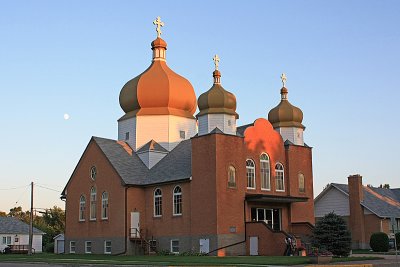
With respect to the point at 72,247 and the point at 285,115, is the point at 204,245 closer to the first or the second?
the point at 285,115

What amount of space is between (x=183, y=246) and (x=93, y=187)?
1070 centimetres

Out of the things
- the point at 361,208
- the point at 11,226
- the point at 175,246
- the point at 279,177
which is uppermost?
the point at 279,177

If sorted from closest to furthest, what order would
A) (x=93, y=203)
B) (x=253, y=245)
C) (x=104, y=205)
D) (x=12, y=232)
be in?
(x=253, y=245) → (x=104, y=205) → (x=93, y=203) → (x=12, y=232)

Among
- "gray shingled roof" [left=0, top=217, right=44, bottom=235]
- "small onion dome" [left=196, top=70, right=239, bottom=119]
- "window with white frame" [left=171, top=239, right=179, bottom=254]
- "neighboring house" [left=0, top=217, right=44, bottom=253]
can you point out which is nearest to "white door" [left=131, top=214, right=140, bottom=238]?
"window with white frame" [left=171, top=239, right=179, bottom=254]

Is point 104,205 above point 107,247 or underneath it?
above

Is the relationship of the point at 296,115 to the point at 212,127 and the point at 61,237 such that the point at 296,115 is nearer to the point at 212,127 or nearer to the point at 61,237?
the point at 212,127

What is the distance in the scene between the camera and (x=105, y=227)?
4759 cm

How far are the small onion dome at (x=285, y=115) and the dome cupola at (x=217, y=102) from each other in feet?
20.0

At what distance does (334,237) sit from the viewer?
34125 mm

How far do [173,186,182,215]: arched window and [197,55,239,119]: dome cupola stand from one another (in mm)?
5693

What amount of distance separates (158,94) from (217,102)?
10161mm

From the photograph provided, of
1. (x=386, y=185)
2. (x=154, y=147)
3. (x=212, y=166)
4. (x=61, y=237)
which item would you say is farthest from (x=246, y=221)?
(x=386, y=185)

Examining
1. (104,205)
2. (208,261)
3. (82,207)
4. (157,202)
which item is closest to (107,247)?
(104,205)

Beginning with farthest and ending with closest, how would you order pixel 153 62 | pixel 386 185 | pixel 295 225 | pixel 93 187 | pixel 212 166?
pixel 386 185 → pixel 153 62 → pixel 93 187 → pixel 295 225 → pixel 212 166
